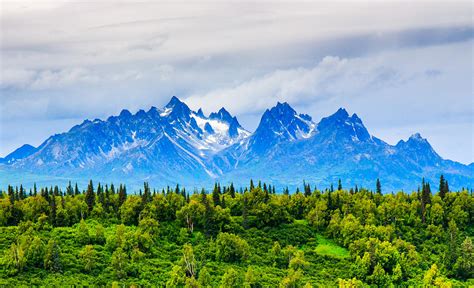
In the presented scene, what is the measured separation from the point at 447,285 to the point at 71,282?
101 m

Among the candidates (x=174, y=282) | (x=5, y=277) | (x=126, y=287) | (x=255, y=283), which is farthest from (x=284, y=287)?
(x=5, y=277)

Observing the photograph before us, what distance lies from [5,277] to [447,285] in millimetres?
118732

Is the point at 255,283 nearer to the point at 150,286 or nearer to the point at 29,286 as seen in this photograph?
the point at 150,286

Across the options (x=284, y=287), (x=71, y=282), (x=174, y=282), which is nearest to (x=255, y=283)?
(x=284, y=287)

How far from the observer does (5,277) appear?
19750cm

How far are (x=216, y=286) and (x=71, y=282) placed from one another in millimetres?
38663

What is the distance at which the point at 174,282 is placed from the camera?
198750 millimetres

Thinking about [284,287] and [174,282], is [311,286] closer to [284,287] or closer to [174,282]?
[284,287]

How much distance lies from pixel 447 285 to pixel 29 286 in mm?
110771

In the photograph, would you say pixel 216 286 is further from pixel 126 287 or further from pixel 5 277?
pixel 5 277

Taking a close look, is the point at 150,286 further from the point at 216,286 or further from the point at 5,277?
the point at 5,277

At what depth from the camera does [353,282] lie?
200m

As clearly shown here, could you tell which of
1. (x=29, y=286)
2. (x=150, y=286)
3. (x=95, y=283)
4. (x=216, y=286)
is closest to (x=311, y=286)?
(x=216, y=286)

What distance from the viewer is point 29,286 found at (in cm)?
19112
